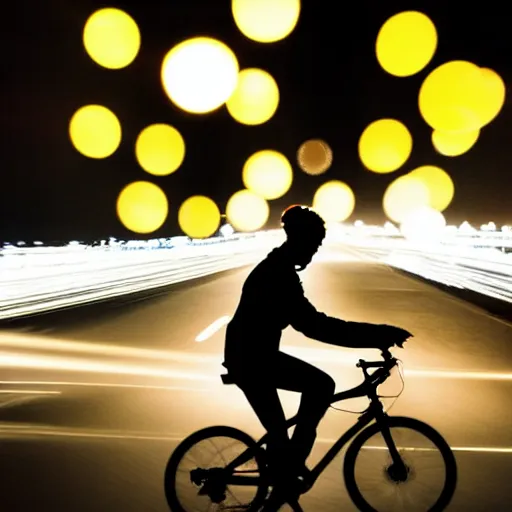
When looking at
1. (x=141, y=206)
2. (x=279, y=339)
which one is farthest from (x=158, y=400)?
(x=141, y=206)

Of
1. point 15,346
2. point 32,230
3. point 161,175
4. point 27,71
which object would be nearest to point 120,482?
point 15,346

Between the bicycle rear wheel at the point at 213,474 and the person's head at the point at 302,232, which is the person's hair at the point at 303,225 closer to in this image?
the person's head at the point at 302,232

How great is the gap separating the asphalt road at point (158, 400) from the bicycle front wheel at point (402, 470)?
0.30m

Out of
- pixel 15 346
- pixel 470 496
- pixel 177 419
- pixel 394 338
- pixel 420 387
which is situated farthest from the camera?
pixel 15 346

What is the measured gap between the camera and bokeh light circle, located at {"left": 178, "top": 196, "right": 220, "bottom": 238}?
82562 millimetres

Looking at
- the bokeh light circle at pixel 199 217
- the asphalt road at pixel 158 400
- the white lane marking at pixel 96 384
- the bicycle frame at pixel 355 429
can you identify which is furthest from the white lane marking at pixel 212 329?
the bokeh light circle at pixel 199 217

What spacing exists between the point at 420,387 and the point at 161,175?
82.5 meters

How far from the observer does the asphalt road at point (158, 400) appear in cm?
465

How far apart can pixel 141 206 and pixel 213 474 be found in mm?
76021

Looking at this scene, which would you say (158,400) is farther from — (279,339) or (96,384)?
(279,339)

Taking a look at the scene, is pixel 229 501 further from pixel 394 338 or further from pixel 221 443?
pixel 394 338

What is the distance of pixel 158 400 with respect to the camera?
7.21 m

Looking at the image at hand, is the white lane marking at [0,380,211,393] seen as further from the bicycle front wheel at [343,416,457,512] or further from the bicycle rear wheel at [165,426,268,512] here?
the bicycle front wheel at [343,416,457,512]

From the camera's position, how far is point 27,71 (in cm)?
9056
